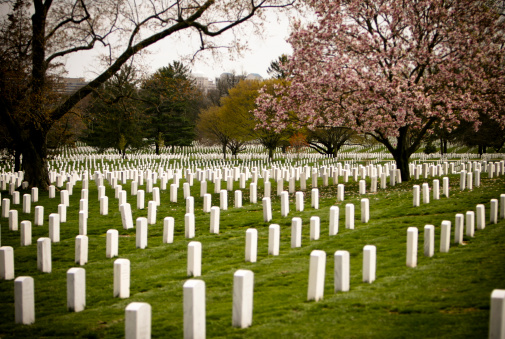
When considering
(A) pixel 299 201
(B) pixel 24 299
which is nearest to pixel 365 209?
(A) pixel 299 201

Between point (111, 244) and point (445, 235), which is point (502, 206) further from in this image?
point (111, 244)

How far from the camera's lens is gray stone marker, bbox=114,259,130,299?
616 cm

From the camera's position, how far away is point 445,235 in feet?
23.5

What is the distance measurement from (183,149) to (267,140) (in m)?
24.3

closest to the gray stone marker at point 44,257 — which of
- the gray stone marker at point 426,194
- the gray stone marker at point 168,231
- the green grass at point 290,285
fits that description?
the green grass at point 290,285

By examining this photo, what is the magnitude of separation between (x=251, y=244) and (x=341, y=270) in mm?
2370

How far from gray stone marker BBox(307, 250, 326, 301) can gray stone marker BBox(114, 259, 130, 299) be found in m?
2.40

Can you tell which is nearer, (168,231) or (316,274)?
(316,274)

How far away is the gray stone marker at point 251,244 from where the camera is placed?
7.66 meters

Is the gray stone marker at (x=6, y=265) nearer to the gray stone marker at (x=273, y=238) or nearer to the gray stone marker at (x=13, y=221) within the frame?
the gray stone marker at (x=273, y=238)

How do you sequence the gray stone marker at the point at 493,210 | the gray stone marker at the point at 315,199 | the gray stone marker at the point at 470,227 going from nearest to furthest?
the gray stone marker at the point at 470,227 < the gray stone marker at the point at 493,210 < the gray stone marker at the point at 315,199

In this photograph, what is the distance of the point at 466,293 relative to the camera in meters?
5.27

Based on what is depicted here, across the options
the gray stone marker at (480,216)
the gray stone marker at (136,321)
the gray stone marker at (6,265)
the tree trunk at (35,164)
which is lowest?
the gray stone marker at (6,265)

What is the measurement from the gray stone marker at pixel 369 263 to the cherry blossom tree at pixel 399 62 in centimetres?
1115
